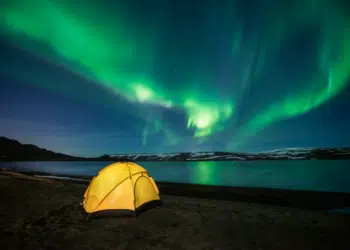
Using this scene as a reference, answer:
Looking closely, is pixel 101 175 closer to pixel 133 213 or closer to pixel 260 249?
pixel 133 213

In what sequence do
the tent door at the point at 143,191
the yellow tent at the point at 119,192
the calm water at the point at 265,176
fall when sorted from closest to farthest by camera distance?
the yellow tent at the point at 119,192
the tent door at the point at 143,191
the calm water at the point at 265,176

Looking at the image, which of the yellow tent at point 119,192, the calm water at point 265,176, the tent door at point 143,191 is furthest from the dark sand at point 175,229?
the calm water at point 265,176

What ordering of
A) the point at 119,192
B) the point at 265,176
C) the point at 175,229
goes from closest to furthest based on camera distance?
the point at 175,229 → the point at 119,192 → the point at 265,176

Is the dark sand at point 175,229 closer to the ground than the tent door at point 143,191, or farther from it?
closer to the ground

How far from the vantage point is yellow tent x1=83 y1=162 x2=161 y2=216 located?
908 cm

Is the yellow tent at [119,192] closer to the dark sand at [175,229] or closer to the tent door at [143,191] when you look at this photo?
the tent door at [143,191]

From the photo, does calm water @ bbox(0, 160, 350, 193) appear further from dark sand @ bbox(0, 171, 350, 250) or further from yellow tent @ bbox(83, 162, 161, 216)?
yellow tent @ bbox(83, 162, 161, 216)

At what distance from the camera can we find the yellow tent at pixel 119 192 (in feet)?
29.8

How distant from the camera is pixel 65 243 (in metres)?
6.48

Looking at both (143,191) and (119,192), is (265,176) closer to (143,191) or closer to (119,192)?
(143,191)

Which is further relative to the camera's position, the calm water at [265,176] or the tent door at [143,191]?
the calm water at [265,176]

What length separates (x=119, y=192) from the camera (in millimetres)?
9188

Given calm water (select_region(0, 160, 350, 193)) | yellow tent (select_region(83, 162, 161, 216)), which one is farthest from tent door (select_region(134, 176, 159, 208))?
calm water (select_region(0, 160, 350, 193))

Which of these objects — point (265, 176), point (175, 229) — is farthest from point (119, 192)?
point (265, 176)
